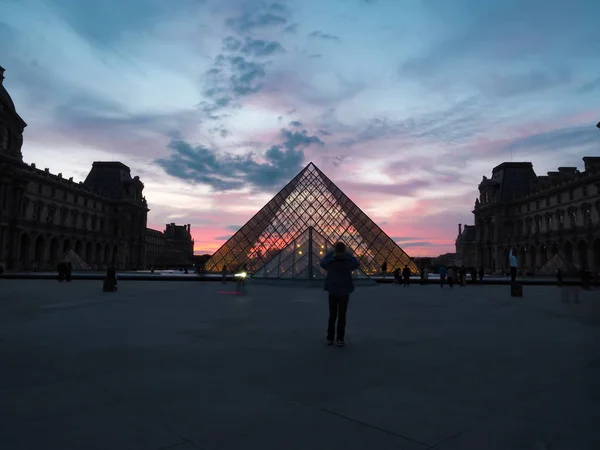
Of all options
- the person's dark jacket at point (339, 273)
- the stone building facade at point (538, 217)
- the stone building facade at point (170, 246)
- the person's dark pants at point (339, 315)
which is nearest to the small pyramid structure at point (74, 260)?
the stone building facade at point (170, 246)

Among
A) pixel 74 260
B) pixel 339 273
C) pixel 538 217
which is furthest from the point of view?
pixel 538 217

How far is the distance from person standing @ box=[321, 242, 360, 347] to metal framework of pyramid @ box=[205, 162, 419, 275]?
71.9ft

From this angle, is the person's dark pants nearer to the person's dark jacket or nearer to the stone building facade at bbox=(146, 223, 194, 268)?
the person's dark jacket

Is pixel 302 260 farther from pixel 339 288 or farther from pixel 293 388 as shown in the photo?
pixel 293 388

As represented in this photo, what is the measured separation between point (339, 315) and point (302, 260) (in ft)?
48.6

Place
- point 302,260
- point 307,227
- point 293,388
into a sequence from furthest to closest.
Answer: point 307,227 < point 302,260 < point 293,388

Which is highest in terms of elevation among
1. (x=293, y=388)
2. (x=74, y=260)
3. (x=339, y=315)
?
(x=74, y=260)

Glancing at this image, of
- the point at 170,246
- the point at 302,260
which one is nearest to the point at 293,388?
the point at 302,260

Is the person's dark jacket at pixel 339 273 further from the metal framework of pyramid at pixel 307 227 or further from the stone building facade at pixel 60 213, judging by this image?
the stone building facade at pixel 60 213

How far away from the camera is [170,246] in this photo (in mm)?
119812

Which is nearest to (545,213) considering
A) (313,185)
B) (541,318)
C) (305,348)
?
(313,185)

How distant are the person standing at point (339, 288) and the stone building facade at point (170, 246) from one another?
89337 mm

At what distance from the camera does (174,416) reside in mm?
2486

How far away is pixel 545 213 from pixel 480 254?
51.6ft
